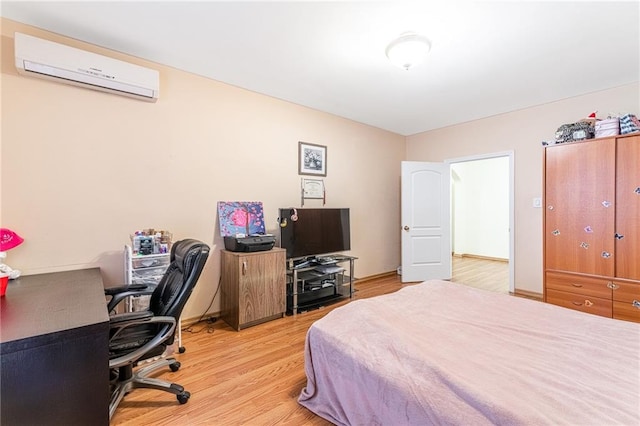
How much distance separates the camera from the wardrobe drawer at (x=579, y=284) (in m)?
2.75

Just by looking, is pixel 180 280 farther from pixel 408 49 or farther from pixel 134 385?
pixel 408 49

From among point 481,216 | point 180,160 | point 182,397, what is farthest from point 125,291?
point 481,216

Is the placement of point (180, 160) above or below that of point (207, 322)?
above

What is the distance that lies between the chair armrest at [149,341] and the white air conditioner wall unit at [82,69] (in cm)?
196

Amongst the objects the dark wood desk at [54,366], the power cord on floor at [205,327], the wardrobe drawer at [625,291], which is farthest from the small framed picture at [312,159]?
the wardrobe drawer at [625,291]

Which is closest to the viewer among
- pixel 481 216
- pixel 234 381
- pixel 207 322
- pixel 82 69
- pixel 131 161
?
pixel 234 381

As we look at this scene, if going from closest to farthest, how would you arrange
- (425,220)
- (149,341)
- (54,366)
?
(54,366)
(149,341)
(425,220)

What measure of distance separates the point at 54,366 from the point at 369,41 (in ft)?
9.21

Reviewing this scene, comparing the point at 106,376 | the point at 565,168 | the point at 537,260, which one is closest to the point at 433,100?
the point at 565,168

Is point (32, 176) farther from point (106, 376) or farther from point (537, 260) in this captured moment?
point (537, 260)

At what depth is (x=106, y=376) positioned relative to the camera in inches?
49.8

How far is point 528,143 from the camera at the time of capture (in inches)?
152

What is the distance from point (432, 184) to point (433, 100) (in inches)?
60.2

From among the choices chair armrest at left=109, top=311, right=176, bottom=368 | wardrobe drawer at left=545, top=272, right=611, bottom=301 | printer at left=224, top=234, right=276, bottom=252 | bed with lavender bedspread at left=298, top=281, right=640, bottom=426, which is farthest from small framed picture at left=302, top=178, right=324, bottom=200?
wardrobe drawer at left=545, top=272, right=611, bottom=301
